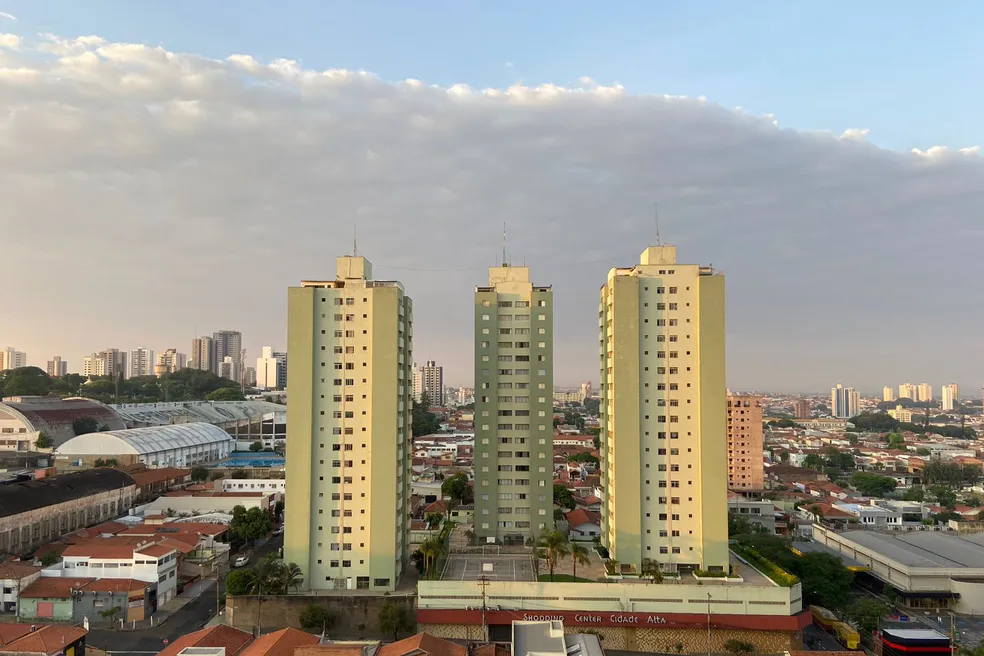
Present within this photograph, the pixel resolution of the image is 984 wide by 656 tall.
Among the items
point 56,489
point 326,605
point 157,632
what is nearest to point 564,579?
point 326,605

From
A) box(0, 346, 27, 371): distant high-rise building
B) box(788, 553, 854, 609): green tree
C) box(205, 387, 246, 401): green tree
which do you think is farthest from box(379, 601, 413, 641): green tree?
box(0, 346, 27, 371): distant high-rise building

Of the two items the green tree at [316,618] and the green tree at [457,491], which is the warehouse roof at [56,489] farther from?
the green tree at [457,491]

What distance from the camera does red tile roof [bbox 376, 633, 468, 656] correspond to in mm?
24609

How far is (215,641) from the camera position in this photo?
25.8m

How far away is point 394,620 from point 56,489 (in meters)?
33.7

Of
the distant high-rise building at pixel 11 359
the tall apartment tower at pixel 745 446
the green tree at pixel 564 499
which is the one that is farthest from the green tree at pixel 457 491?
the distant high-rise building at pixel 11 359

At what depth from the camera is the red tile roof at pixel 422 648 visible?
2461cm

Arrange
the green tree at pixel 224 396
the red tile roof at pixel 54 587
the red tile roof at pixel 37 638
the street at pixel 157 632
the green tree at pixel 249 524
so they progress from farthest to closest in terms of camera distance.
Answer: the green tree at pixel 224 396 → the green tree at pixel 249 524 → the red tile roof at pixel 54 587 → the street at pixel 157 632 → the red tile roof at pixel 37 638

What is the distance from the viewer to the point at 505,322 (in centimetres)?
4581

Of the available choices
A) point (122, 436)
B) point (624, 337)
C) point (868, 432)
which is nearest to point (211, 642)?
point (624, 337)

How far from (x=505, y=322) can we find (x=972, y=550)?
36724 mm

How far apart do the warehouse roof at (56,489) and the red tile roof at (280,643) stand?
2927 centimetres

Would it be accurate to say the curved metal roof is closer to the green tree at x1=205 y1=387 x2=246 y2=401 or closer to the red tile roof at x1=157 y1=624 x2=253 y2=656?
the green tree at x1=205 y1=387 x2=246 y2=401

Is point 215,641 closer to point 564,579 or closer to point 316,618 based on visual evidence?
point 316,618
